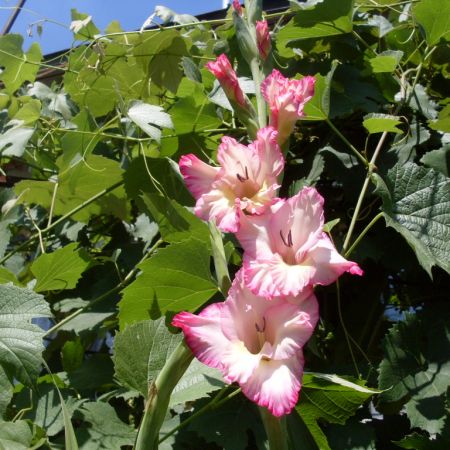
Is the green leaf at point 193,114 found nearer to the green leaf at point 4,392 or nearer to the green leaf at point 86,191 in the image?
the green leaf at point 86,191

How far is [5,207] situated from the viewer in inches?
41.6

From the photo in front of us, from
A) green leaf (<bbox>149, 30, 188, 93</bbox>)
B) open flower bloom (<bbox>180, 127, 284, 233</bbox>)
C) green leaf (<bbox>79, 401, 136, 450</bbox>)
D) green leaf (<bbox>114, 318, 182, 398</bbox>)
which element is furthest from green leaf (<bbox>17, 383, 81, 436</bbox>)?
green leaf (<bbox>149, 30, 188, 93</bbox>)

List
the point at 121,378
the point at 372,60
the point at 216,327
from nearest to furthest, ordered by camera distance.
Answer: the point at 216,327, the point at 121,378, the point at 372,60

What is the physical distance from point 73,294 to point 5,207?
194mm

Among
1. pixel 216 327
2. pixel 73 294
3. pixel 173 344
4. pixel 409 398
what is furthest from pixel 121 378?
pixel 73 294

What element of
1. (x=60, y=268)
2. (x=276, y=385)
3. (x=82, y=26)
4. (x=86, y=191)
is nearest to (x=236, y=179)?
(x=276, y=385)

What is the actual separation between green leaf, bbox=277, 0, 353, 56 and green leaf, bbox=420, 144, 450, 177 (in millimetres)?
249

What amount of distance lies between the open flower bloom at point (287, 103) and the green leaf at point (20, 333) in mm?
376

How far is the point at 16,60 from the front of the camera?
1178 mm

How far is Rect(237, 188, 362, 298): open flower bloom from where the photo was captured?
426 mm

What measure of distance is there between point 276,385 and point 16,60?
1.00 meters

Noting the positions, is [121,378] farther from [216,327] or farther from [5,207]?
[5,207]

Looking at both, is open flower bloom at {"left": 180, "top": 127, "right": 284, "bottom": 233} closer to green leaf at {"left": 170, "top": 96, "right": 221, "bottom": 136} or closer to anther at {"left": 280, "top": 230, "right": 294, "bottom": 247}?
anther at {"left": 280, "top": 230, "right": 294, "bottom": 247}

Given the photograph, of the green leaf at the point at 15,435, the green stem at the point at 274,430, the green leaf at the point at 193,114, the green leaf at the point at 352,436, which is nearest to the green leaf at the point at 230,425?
the green leaf at the point at 352,436
